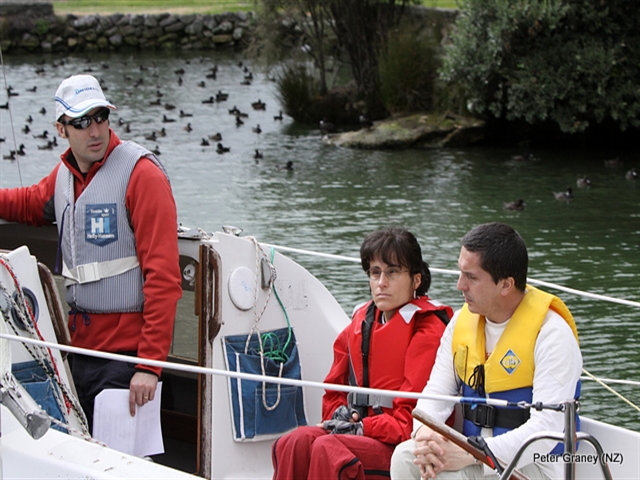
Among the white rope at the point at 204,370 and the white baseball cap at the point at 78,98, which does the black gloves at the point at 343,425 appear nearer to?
the white rope at the point at 204,370

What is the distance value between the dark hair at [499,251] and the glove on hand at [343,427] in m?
0.76

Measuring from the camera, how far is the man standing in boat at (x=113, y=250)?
381cm

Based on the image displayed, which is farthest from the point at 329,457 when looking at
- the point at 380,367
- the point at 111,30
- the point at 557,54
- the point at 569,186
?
the point at 111,30

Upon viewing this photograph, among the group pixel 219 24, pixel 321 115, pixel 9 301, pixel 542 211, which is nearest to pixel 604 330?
pixel 542 211

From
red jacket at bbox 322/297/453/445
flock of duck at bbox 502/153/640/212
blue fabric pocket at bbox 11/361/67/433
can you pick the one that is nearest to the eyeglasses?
red jacket at bbox 322/297/453/445

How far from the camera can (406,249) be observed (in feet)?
12.0

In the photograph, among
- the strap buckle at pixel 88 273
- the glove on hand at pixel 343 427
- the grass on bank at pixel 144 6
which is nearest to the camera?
the glove on hand at pixel 343 427

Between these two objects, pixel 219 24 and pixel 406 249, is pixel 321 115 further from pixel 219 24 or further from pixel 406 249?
pixel 406 249

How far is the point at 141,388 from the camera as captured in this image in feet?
12.5

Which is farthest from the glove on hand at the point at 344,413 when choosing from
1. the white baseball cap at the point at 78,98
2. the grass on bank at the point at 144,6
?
the grass on bank at the point at 144,6

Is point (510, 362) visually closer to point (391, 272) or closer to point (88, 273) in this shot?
point (391, 272)

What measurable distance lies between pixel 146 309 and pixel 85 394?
0.47 m

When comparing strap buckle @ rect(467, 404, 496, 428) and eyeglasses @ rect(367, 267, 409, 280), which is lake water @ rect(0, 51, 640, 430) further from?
strap buckle @ rect(467, 404, 496, 428)

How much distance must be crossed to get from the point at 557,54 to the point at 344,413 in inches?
531
